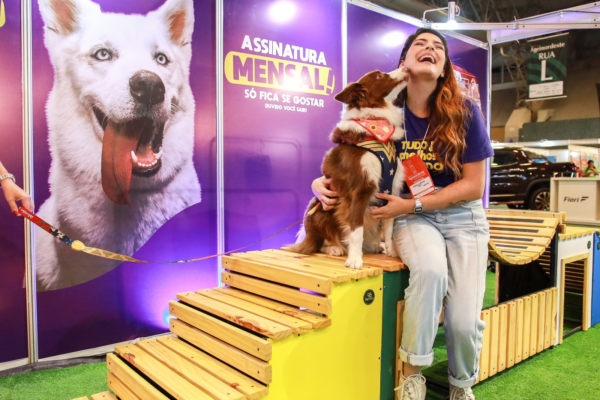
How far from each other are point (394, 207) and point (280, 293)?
0.66 m

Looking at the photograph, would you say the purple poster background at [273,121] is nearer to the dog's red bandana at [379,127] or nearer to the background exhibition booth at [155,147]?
the background exhibition booth at [155,147]

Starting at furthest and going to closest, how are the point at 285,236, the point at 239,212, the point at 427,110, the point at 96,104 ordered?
the point at 285,236
the point at 239,212
the point at 96,104
the point at 427,110

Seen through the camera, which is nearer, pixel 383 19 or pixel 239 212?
pixel 239 212

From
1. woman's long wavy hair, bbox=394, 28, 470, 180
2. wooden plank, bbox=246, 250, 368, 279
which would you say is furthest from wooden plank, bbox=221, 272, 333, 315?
woman's long wavy hair, bbox=394, 28, 470, 180

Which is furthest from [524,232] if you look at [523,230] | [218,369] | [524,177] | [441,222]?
[524,177]

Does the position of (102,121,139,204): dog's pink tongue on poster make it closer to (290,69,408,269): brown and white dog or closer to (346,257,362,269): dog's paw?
(290,69,408,269): brown and white dog

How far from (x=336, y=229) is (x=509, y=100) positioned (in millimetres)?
20275

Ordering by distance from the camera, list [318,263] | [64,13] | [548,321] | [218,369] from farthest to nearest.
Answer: [548,321] → [64,13] → [318,263] → [218,369]

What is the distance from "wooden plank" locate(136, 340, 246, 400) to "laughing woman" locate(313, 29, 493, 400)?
2.82 ft

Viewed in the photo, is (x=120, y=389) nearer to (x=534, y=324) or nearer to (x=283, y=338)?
(x=283, y=338)

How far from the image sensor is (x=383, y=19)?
13.6ft

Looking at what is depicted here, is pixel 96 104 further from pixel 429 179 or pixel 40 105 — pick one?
pixel 429 179

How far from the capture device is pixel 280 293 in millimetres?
1881

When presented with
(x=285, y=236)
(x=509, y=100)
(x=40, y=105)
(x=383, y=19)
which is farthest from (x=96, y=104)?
(x=509, y=100)
